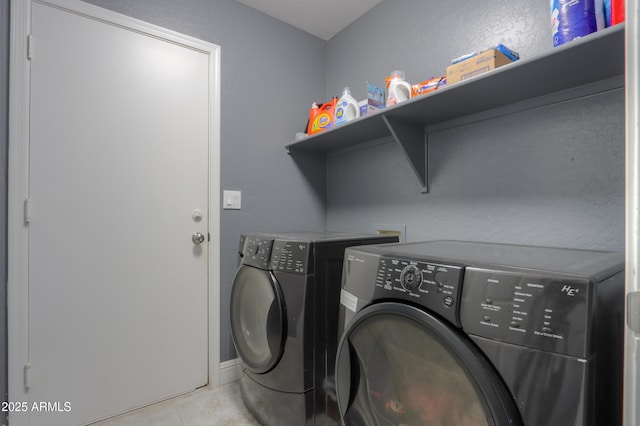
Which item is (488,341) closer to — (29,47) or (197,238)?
(197,238)

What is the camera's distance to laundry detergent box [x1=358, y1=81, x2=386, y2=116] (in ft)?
5.53

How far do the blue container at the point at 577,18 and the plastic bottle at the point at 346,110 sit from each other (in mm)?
967

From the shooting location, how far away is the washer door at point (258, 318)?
1310 mm

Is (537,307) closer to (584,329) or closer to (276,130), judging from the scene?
(584,329)

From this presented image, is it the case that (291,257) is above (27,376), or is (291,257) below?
above

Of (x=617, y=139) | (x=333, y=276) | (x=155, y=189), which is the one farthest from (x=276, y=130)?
(x=617, y=139)

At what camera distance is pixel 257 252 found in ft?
4.91

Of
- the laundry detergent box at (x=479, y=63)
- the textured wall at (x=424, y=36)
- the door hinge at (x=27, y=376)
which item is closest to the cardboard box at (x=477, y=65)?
the laundry detergent box at (x=479, y=63)

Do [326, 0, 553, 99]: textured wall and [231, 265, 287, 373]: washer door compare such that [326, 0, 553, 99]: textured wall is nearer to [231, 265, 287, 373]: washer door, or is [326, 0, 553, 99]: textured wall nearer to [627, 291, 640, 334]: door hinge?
[627, 291, 640, 334]: door hinge

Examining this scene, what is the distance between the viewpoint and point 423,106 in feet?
4.61

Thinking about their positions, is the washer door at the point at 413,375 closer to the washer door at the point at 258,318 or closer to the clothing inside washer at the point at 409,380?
the clothing inside washer at the point at 409,380

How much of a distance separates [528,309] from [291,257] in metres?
0.89

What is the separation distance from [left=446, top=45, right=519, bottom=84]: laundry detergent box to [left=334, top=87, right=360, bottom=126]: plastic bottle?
0.61 m

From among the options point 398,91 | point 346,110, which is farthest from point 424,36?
point 346,110
